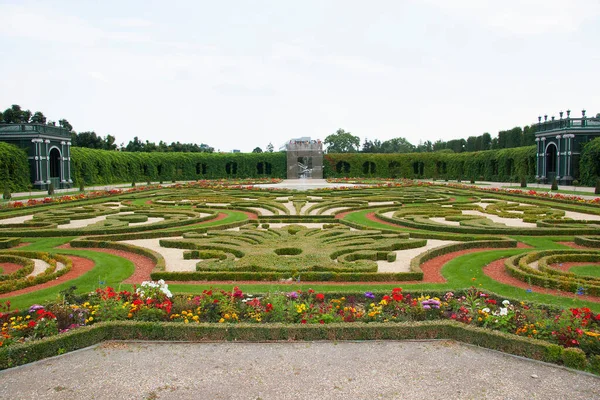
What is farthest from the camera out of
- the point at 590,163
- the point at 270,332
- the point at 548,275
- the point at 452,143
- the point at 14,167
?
the point at 452,143

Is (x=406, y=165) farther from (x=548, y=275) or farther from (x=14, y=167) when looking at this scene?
(x=548, y=275)

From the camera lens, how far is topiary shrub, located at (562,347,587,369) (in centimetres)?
552

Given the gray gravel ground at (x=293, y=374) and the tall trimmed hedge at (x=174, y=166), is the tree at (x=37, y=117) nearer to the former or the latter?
the tall trimmed hedge at (x=174, y=166)

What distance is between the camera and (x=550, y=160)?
44.1m

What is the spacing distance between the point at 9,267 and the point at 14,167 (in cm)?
3130

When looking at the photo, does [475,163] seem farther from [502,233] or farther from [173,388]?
[173,388]

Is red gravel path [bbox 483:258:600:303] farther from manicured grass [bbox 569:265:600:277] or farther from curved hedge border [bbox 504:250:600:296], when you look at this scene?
manicured grass [bbox 569:265:600:277]

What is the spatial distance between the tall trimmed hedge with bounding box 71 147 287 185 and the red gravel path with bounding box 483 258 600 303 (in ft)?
146

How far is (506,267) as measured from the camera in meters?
9.88

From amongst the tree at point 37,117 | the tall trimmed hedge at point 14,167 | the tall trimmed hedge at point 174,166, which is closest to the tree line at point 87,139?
the tree at point 37,117

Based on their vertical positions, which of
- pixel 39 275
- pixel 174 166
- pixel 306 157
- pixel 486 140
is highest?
pixel 486 140

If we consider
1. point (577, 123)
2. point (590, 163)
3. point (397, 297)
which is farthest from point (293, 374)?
point (577, 123)

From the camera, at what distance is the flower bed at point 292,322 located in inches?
236

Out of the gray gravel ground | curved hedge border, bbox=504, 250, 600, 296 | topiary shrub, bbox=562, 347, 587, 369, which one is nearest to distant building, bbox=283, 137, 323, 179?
curved hedge border, bbox=504, 250, 600, 296
